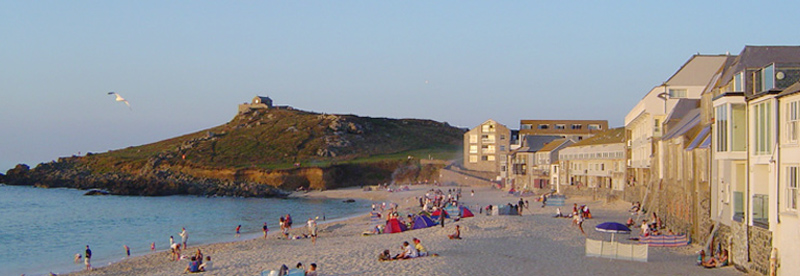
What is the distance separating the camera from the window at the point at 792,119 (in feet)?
42.7

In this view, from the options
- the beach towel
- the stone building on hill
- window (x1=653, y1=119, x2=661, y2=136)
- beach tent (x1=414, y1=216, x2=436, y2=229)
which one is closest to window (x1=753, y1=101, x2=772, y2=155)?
the beach towel

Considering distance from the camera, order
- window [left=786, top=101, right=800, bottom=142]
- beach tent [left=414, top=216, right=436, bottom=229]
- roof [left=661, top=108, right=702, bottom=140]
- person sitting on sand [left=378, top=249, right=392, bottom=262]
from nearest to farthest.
→ window [left=786, top=101, right=800, bottom=142]
person sitting on sand [left=378, top=249, right=392, bottom=262]
roof [left=661, top=108, right=702, bottom=140]
beach tent [left=414, top=216, right=436, bottom=229]

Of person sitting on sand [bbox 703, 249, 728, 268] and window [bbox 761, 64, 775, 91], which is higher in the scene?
window [bbox 761, 64, 775, 91]

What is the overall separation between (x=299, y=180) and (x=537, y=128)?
3217cm

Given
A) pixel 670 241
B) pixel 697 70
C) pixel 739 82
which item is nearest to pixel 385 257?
pixel 670 241

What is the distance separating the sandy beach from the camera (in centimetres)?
1838

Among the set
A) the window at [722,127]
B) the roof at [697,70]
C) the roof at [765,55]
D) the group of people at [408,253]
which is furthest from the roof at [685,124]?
the group of people at [408,253]

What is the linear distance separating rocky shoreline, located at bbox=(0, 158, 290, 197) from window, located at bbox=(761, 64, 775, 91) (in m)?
73.0

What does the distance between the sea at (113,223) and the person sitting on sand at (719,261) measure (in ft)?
73.4

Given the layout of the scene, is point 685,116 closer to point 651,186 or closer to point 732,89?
point 651,186

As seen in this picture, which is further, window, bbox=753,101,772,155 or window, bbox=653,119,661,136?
window, bbox=653,119,661,136

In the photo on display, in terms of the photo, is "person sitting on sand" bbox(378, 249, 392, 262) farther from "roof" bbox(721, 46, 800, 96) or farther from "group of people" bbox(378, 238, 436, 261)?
"roof" bbox(721, 46, 800, 96)

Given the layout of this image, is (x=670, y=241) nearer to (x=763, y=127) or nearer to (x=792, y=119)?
(x=763, y=127)

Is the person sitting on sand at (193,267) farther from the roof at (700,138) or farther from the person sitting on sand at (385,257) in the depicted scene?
the roof at (700,138)
